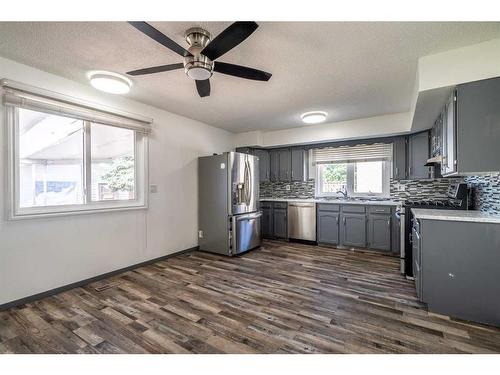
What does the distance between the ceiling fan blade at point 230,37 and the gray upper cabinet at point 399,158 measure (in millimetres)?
3599

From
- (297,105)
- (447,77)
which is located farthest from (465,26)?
(297,105)

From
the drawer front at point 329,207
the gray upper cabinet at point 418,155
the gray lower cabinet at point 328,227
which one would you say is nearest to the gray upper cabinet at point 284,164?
the drawer front at point 329,207

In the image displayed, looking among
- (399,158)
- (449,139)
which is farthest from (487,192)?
(399,158)

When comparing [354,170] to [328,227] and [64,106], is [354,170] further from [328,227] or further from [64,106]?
[64,106]

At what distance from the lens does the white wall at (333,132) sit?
12.4ft

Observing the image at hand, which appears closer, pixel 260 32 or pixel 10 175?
pixel 260 32

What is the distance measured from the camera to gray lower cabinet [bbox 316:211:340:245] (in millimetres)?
4270

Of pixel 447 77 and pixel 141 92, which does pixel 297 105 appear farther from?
pixel 141 92

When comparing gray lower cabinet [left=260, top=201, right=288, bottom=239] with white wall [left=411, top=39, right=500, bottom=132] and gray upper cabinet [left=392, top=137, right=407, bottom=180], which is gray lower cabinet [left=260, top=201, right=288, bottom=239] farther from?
white wall [left=411, top=39, right=500, bottom=132]

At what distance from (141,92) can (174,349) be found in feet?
9.31

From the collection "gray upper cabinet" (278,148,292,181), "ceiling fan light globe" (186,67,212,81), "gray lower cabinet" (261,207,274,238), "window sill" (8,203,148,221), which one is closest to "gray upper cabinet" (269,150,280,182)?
"gray upper cabinet" (278,148,292,181)

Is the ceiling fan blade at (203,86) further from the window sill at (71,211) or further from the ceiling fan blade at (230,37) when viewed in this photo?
the window sill at (71,211)
